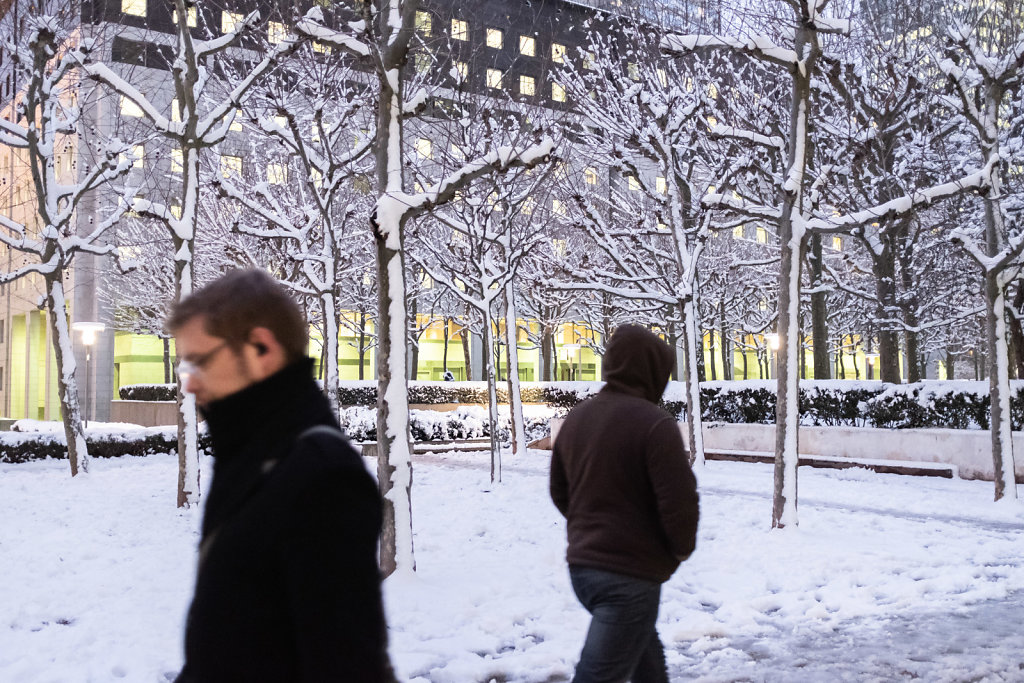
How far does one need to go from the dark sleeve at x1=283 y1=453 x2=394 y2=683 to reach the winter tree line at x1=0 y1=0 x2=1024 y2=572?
5.86 metres

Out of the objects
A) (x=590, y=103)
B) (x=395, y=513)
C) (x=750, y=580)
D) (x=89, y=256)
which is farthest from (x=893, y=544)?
(x=89, y=256)

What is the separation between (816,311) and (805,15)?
12779 millimetres

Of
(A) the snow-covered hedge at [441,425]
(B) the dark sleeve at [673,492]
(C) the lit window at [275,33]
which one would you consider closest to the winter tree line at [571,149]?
(C) the lit window at [275,33]

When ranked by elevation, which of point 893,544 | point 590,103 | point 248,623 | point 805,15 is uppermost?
point 590,103

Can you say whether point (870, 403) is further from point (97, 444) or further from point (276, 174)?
point (276, 174)

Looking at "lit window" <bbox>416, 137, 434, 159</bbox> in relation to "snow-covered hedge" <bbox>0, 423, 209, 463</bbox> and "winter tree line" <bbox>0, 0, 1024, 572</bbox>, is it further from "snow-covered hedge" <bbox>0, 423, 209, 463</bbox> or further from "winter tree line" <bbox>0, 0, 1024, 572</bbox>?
"snow-covered hedge" <bbox>0, 423, 209, 463</bbox>

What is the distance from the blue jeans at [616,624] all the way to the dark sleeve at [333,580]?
5.06 feet

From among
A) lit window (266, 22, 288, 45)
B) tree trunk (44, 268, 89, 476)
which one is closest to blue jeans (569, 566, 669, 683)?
lit window (266, 22, 288, 45)

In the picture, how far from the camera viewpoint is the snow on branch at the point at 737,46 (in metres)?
9.68

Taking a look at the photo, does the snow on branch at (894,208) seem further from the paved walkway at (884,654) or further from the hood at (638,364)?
the hood at (638,364)

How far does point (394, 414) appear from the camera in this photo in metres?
7.61

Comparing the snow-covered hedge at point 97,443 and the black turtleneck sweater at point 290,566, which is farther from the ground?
the black turtleneck sweater at point 290,566

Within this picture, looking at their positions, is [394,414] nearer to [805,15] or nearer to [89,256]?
[805,15]

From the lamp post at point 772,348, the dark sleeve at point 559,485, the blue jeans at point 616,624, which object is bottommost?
the blue jeans at point 616,624
